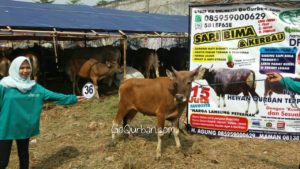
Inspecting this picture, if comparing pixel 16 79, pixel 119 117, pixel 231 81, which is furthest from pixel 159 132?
pixel 16 79

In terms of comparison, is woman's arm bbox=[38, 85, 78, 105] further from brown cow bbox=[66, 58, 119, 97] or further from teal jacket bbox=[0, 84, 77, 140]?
brown cow bbox=[66, 58, 119, 97]

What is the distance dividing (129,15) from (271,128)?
1276 cm

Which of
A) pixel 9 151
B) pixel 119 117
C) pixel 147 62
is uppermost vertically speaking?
pixel 147 62

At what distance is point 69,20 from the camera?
45.0ft

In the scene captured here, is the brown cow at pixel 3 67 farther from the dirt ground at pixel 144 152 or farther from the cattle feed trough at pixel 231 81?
the cattle feed trough at pixel 231 81

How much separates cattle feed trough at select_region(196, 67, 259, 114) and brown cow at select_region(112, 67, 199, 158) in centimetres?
96

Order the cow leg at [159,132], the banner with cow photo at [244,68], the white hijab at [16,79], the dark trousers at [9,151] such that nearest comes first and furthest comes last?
the white hijab at [16,79], the dark trousers at [9,151], the cow leg at [159,132], the banner with cow photo at [244,68]

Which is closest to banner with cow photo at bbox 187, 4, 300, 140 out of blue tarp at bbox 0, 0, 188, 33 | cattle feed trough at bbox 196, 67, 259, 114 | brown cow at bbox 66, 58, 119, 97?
cattle feed trough at bbox 196, 67, 259, 114

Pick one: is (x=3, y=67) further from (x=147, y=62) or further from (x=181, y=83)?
(x=181, y=83)

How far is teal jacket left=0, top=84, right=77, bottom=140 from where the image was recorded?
4.99 metres

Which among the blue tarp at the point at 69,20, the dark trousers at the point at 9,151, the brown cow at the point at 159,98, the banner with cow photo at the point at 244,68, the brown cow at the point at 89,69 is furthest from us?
the brown cow at the point at 89,69

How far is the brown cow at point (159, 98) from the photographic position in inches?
238

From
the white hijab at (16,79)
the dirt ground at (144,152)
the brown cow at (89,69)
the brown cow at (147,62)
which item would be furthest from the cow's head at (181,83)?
the brown cow at (147,62)

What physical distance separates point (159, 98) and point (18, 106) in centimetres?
239
